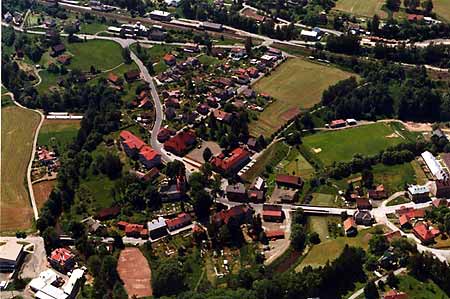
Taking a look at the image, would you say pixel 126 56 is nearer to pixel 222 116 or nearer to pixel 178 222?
pixel 222 116

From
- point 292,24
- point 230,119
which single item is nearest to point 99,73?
point 230,119

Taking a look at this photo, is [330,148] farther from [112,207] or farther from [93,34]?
[93,34]

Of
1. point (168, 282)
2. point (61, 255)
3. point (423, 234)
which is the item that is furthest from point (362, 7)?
point (61, 255)

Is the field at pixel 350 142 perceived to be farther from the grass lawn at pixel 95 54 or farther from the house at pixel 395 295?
the grass lawn at pixel 95 54

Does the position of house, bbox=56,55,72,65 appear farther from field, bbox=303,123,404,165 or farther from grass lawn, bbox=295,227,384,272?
grass lawn, bbox=295,227,384,272

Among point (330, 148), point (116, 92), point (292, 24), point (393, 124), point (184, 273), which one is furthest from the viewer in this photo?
point (292, 24)
